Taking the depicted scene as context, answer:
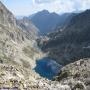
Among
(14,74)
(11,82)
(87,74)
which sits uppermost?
(87,74)

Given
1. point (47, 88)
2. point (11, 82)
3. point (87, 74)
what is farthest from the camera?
point (87, 74)

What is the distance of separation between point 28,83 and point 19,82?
286 cm

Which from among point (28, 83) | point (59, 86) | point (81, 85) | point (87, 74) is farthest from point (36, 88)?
point (87, 74)

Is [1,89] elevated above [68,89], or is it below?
below

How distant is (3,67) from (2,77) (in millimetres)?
6199

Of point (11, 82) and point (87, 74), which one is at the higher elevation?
point (87, 74)

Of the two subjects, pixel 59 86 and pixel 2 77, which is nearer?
pixel 2 77

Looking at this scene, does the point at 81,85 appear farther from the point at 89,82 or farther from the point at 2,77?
the point at 2,77

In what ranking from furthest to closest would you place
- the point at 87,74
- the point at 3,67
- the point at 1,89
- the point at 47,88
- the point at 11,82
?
the point at 87,74, the point at 3,67, the point at 47,88, the point at 11,82, the point at 1,89

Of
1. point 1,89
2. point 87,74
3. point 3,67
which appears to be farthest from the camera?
point 87,74

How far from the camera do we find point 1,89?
114 ft

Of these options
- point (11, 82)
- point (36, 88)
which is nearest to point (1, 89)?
point (11, 82)

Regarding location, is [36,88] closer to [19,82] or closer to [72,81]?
[19,82]

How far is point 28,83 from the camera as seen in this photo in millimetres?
44312
